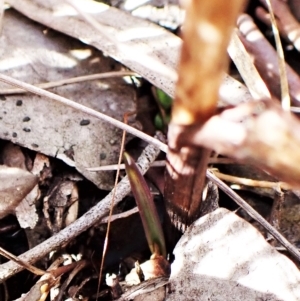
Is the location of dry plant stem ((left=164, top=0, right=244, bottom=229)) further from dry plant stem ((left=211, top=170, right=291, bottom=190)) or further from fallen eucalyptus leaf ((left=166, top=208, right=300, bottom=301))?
dry plant stem ((left=211, top=170, right=291, bottom=190))

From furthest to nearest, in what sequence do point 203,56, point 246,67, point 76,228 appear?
point 246,67
point 76,228
point 203,56

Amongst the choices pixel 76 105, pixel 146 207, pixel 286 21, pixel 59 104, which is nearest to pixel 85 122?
pixel 59 104

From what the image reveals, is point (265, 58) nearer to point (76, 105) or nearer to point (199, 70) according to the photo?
point (76, 105)

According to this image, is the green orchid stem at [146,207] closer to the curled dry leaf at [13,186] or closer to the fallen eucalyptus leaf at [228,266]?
the fallen eucalyptus leaf at [228,266]

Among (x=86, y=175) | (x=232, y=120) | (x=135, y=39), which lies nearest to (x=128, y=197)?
(x=86, y=175)

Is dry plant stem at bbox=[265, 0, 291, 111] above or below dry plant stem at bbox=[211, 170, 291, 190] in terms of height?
above

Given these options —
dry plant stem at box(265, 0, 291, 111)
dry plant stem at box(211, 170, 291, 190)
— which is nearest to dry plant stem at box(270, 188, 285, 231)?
dry plant stem at box(211, 170, 291, 190)

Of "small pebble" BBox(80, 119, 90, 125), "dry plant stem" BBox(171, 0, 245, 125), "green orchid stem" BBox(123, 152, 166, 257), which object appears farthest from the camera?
"small pebble" BBox(80, 119, 90, 125)
